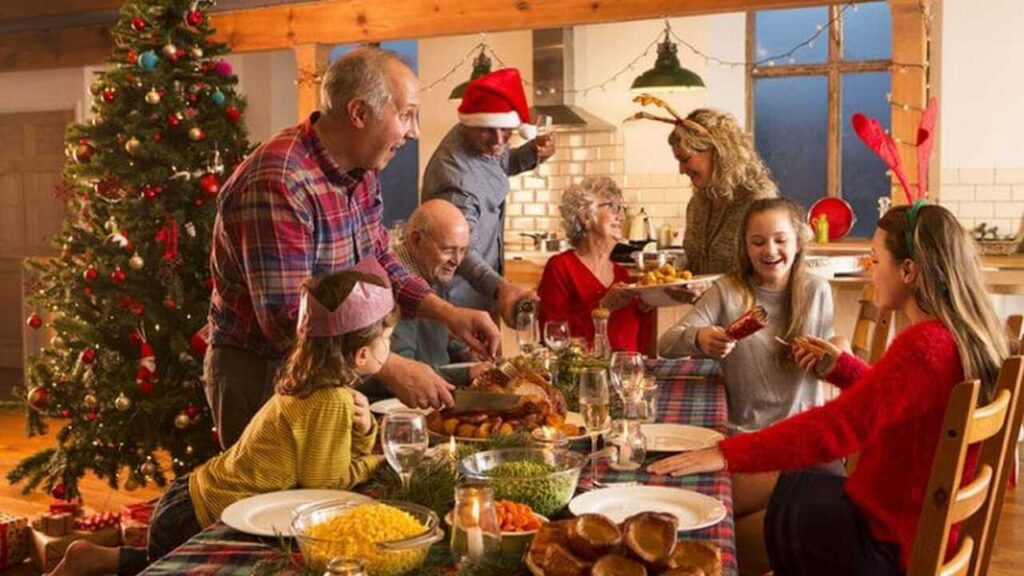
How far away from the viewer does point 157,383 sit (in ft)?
17.3

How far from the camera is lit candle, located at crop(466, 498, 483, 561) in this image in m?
1.67

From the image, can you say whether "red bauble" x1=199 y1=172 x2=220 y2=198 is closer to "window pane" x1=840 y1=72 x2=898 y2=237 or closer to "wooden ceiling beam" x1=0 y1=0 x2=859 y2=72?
"wooden ceiling beam" x1=0 y1=0 x2=859 y2=72

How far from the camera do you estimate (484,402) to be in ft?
8.46

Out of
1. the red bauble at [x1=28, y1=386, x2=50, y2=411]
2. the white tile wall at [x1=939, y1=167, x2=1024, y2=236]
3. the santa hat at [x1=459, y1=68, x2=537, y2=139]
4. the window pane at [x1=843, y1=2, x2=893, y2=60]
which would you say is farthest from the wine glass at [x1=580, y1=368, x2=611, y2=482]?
the window pane at [x1=843, y1=2, x2=893, y2=60]

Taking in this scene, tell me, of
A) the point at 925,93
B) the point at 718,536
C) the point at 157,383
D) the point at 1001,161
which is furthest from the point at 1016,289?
the point at 718,536

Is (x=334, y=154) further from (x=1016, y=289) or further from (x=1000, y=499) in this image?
(x=1016, y=289)

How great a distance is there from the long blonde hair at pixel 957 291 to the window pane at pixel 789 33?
709 cm

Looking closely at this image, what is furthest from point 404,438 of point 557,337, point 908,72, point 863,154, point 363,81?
point 863,154

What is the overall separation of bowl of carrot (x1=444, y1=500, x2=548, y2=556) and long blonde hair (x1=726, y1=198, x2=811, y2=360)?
1.69m

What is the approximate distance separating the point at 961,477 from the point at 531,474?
30.3 inches

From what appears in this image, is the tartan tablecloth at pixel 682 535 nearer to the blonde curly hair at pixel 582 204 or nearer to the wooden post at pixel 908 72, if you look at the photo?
the blonde curly hair at pixel 582 204

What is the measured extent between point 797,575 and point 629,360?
23.1 inches

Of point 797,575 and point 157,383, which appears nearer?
point 797,575

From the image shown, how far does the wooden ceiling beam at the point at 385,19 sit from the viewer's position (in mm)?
6773
